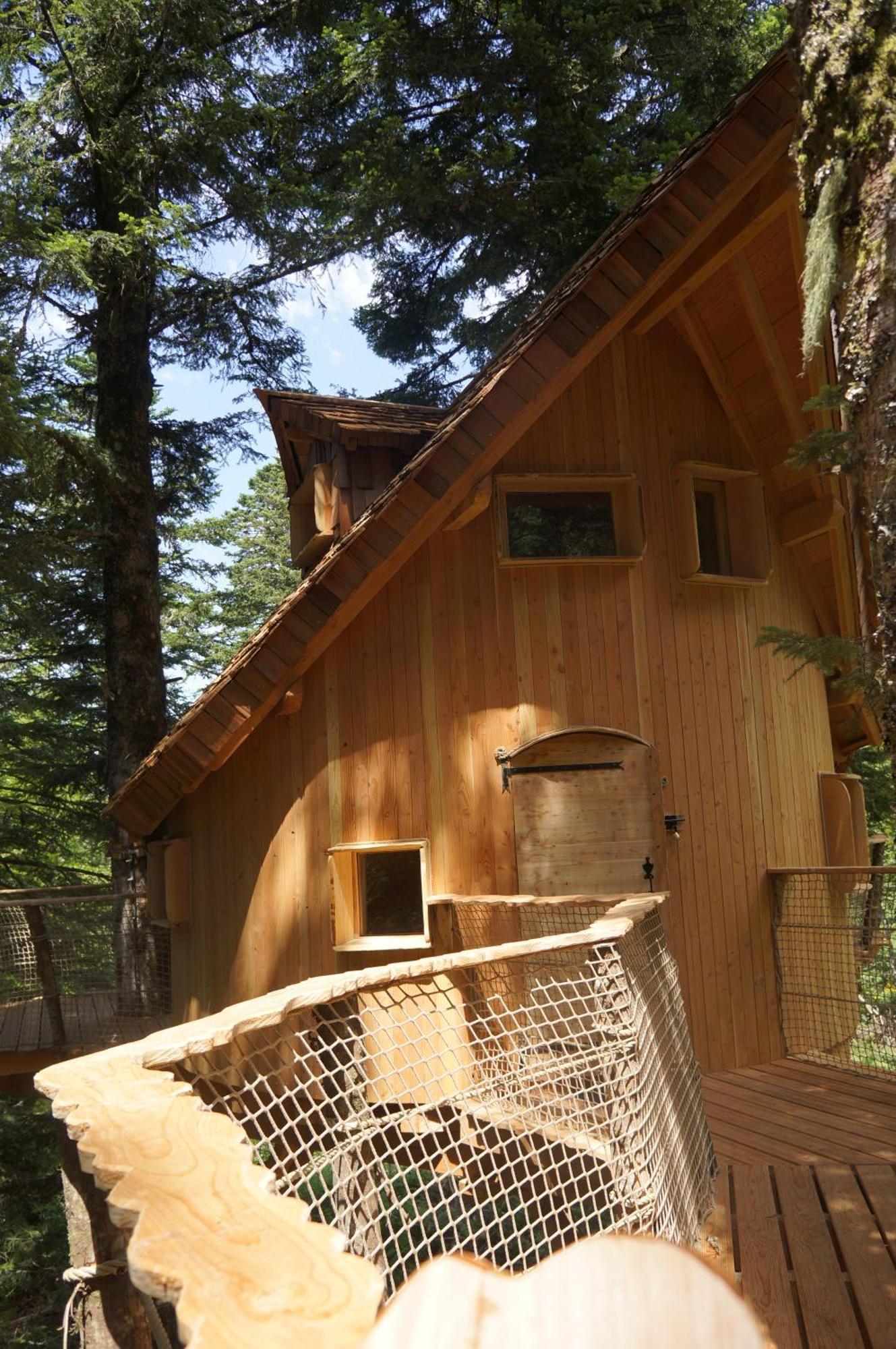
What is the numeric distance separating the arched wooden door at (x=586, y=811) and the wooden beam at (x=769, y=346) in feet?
9.88

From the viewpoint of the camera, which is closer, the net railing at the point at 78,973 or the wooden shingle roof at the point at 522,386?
the wooden shingle roof at the point at 522,386

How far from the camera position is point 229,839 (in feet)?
27.9

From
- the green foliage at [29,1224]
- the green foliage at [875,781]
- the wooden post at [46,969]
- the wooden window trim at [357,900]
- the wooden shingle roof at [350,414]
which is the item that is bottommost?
the green foliage at [29,1224]

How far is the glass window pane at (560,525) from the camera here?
8.06m

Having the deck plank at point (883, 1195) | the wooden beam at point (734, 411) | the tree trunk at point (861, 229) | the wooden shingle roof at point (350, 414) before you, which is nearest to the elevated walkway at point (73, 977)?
the wooden shingle roof at point (350, 414)

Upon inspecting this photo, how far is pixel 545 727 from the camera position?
7.81 m

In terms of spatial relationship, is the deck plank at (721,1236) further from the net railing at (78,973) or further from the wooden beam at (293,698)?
the net railing at (78,973)

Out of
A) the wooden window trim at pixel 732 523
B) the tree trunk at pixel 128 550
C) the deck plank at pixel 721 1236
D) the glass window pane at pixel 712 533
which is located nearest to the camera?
the deck plank at pixel 721 1236

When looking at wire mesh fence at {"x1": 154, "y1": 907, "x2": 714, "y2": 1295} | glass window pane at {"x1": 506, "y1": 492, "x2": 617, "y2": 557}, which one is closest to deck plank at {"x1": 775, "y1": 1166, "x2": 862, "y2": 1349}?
wire mesh fence at {"x1": 154, "y1": 907, "x2": 714, "y2": 1295}

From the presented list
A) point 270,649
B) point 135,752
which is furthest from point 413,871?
point 135,752

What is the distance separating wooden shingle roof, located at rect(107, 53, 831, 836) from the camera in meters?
7.22

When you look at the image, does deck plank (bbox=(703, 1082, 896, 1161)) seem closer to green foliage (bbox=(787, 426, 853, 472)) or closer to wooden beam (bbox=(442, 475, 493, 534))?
green foliage (bbox=(787, 426, 853, 472))

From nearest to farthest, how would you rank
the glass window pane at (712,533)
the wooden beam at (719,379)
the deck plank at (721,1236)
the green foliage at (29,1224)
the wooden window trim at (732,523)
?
the deck plank at (721,1236) → the wooden window trim at (732,523) → the wooden beam at (719,379) → the glass window pane at (712,533) → the green foliage at (29,1224)

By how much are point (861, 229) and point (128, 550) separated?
10.4 meters
